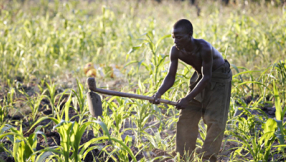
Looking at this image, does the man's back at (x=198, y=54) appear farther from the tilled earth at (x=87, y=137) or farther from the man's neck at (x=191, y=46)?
the tilled earth at (x=87, y=137)

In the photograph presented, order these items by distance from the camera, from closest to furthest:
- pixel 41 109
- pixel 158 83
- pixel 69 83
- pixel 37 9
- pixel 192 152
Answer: pixel 192 152 → pixel 158 83 → pixel 41 109 → pixel 69 83 → pixel 37 9

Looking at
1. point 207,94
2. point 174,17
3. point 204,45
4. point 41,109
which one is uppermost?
point 174,17

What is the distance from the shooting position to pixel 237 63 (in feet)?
15.1

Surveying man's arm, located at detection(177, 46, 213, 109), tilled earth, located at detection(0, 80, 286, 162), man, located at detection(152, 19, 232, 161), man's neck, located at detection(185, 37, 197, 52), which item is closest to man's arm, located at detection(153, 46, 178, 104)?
man, located at detection(152, 19, 232, 161)

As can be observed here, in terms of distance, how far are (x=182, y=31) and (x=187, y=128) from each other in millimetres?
879

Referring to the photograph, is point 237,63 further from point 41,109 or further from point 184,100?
point 41,109

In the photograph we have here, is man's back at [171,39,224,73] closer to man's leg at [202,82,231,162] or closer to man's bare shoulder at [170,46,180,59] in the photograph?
man's bare shoulder at [170,46,180,59]

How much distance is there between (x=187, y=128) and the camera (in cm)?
241

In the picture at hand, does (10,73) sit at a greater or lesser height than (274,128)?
greater

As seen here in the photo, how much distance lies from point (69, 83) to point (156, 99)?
2371 millimetres

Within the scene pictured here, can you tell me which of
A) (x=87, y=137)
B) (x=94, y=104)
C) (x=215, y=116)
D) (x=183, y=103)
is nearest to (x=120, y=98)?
(x=87, y=137)

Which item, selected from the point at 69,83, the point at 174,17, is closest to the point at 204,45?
the point at 69,83

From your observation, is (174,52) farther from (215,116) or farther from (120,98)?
(120,98)

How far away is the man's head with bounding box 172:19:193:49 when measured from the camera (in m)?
2.00
